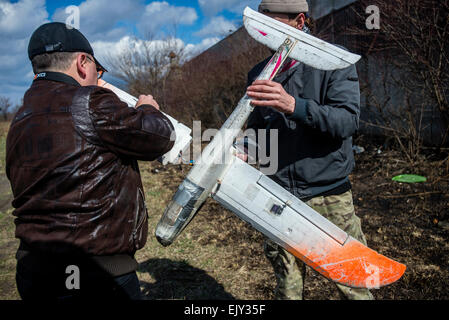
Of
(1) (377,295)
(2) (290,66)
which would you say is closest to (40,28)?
(2) (290,66)

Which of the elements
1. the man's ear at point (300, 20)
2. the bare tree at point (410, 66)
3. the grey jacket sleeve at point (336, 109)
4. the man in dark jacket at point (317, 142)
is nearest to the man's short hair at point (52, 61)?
the man in dark jacket at point (317, 142)

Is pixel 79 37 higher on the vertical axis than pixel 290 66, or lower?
higher

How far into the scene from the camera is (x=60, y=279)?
142 cm

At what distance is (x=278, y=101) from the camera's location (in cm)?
148

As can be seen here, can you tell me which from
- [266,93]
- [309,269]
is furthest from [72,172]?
[309,269]

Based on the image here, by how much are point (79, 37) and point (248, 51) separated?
25.6 ft

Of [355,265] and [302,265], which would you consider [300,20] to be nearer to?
[355,265]

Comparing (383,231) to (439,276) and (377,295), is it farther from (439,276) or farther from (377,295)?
(377,295)

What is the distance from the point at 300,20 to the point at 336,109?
689 mm

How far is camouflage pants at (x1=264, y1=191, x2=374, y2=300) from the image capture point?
6.34 feet

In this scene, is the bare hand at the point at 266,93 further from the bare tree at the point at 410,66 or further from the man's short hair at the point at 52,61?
the bare tree at the point at 410,66

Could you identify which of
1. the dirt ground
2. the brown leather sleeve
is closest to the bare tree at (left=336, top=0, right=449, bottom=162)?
the dirt ground

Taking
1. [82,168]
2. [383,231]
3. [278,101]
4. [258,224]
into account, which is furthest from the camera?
[383,231]

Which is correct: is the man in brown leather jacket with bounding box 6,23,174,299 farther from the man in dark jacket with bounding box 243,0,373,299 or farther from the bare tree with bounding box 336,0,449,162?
the bare tree with bounding box 336,0,449,162
